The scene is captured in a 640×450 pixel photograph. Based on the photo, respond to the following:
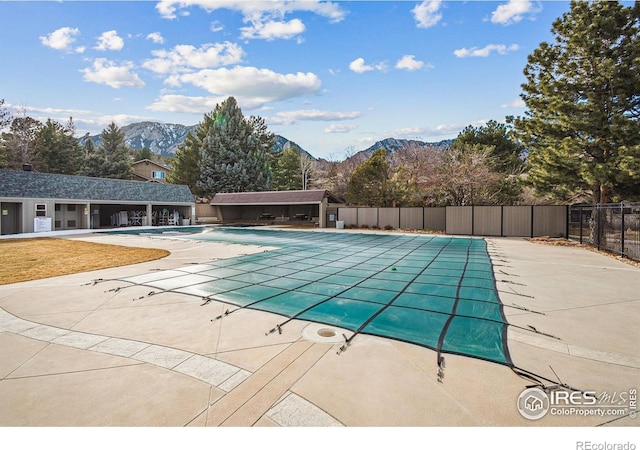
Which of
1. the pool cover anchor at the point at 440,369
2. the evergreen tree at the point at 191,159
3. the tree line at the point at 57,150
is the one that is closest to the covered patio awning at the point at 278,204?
the evergreen tree at the point at 191,159

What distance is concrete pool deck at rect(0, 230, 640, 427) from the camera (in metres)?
2.40

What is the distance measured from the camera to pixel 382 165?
86.6ft

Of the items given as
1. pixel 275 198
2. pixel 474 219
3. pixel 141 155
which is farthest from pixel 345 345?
pixel 141 155

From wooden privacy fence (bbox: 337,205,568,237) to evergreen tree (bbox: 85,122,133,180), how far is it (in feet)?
98.7

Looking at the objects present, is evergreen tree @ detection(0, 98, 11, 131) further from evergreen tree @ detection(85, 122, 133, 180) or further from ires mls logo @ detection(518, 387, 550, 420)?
ires mls logo @ detection(518, 387, 550, 420)

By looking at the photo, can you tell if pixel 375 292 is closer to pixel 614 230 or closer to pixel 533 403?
pixel 533 403

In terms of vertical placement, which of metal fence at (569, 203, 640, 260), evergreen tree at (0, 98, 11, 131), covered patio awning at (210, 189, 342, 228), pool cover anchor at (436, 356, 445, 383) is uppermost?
evergreen tree at (0, 98, 11, 131)

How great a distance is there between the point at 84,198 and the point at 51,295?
815 inches

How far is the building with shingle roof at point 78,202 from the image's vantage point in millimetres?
19078

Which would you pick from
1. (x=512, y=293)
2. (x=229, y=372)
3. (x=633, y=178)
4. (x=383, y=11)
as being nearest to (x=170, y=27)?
(x=383, y=11)

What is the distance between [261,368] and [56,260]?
9.81 meters
